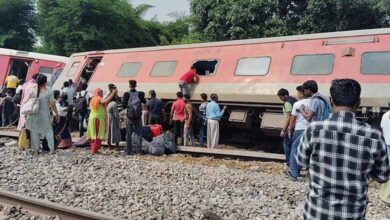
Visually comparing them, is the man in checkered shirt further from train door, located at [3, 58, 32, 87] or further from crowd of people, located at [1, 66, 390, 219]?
train door, located at [3, 58, 32, 87]

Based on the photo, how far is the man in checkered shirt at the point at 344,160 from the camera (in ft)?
9.06

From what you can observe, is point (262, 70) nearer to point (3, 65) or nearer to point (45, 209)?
point (45, 209)

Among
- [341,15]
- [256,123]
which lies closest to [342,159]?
[256,123]

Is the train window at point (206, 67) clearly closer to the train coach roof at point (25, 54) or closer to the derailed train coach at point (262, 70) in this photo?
the derailed train coach at point (262, 70)

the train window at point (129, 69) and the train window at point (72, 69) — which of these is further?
the train window at point (72, 69)

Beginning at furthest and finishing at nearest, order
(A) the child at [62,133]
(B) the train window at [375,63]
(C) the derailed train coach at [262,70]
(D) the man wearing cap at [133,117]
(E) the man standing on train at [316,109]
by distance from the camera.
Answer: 1. (A) the child at [62,133]
2. (D) the man wearing cap at [133,117]
3. (C) the derailed train coach at [262,70]
4. (B) the train window at [375,63]
5. (E) the man standing on train at [316,109]

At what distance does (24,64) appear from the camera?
18859mm

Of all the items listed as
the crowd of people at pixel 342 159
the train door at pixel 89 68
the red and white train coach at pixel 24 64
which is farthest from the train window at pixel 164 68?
the crowd of people at pixel 342 159

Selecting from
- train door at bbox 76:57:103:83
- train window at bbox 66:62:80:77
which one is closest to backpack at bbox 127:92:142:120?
train door at bbox 76:57:103:83

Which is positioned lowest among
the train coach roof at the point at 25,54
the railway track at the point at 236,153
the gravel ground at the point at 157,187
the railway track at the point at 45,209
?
the railway track at the point at 45,209

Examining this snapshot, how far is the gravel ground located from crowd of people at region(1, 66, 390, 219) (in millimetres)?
704

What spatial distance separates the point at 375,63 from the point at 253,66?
3.00m

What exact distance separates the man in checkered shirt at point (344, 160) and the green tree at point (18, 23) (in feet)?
95.6

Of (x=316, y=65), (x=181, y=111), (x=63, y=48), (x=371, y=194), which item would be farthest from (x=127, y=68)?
(x=63, y=48)
